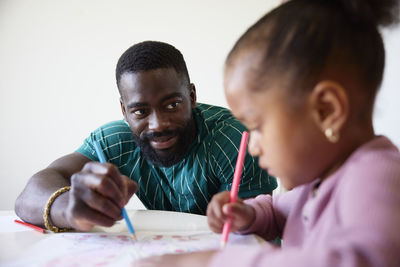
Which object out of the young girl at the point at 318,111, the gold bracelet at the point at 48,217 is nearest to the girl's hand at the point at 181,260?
the young girl at the point at 318,111

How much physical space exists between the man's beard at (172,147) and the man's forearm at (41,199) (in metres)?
0.22

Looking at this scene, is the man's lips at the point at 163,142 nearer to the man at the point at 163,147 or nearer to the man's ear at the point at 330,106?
the man at the point at 163,147

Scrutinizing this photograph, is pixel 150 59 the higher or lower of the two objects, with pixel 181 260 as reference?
higher

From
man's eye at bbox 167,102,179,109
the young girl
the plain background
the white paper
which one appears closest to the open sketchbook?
the white paper

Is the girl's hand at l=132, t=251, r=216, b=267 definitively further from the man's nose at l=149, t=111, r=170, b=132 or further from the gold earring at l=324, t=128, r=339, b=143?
the man's nose at l=149, t=111, r=170, b=132

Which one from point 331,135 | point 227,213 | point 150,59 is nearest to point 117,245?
point 227,213

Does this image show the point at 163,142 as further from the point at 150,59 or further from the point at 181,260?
the point at 181,260

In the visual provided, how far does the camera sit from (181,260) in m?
0.40

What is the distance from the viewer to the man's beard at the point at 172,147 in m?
0.95

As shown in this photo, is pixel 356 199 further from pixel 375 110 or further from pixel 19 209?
pixel 19 209

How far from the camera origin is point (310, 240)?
425mm

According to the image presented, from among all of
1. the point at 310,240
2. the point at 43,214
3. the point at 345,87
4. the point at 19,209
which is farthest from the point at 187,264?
the point at 19,209

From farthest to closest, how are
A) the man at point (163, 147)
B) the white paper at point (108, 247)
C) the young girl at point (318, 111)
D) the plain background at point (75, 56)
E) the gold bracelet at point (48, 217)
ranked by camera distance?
the plain background at point (75, 56), the man at point (163, 147), the gold bracelet at point (48, 217), the white paper at point (108, 247), the young girl at point (318, 111)

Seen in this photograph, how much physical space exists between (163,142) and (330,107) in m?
0.60
